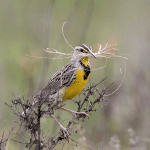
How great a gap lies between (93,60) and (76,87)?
124 cm

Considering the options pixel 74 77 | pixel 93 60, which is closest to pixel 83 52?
pixel 74 77

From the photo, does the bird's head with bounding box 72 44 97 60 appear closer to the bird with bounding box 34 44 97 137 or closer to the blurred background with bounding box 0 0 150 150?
the bird with bounding box 34 44 97 137

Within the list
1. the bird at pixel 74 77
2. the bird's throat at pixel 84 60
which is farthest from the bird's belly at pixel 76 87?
the bird's throat at pixel 84 60

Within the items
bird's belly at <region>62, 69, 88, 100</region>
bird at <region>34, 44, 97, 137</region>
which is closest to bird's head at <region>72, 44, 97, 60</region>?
bird at <region>34, 44, 97, 137</region>

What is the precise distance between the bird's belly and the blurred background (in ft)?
0.81

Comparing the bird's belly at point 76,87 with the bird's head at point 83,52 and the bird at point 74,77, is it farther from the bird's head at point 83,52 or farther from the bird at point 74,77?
the bird's head at point 83,52

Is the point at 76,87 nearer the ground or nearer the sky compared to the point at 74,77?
nearer the ground

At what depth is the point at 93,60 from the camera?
436 centimetres

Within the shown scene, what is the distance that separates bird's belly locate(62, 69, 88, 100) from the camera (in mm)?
3184

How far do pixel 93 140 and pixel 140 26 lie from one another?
292 centimetres


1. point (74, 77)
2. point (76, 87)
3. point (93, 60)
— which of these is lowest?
point (76, 87)

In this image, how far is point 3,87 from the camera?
5.03 m

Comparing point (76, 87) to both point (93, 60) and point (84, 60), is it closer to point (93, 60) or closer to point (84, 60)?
point (84, 60)

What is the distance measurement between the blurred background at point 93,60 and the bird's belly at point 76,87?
246 mm
